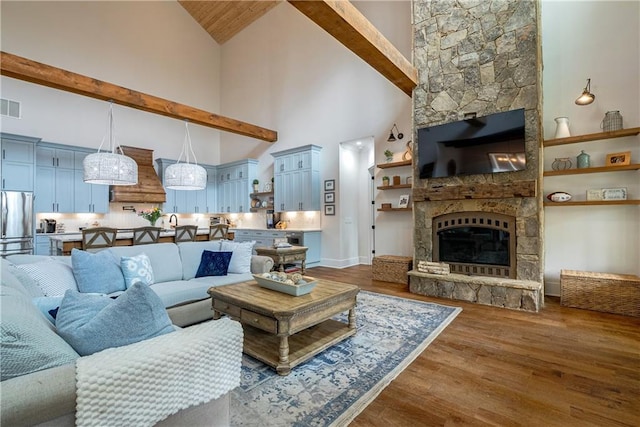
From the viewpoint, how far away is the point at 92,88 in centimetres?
483

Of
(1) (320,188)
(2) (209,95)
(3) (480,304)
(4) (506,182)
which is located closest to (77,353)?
(3) (480,304)

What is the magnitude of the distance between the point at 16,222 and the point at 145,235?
8.97 feet

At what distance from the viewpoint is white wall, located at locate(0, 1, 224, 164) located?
6410 millimetres

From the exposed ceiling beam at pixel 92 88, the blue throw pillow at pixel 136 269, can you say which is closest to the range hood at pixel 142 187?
the exposed ceiling beam at pixel 92 88

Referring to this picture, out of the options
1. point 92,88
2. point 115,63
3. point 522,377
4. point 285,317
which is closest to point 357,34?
point 285,317

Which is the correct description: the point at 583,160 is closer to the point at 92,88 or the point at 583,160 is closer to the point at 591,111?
the point at 591,111

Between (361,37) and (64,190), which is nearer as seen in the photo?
(361,37)

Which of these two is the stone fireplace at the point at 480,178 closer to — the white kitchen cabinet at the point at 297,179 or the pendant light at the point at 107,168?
the white kitchen cabinet at the point at 297,179

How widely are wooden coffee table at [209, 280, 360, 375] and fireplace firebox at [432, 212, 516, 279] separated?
90.6 inches

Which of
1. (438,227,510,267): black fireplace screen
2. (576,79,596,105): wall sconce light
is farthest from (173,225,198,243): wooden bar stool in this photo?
(576,79,596,105): wall sconce light

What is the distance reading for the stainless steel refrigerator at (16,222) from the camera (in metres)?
5.40

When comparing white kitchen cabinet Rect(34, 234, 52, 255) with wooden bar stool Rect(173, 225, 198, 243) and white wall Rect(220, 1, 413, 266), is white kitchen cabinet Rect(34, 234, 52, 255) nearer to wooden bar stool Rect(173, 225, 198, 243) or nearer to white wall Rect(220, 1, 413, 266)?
wooden bar stool Rect(173, 225, 198, 243)

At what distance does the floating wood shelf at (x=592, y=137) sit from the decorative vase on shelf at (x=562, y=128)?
0.08m

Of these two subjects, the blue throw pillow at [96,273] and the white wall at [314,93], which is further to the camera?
the white wall at [314,93]
